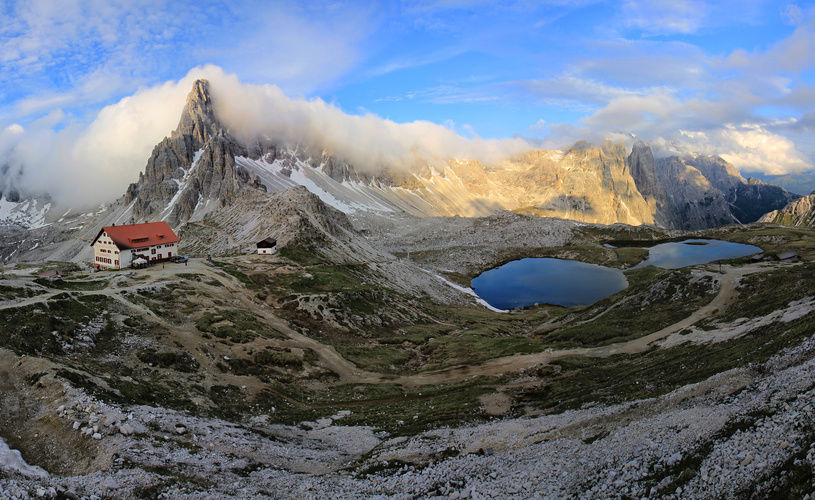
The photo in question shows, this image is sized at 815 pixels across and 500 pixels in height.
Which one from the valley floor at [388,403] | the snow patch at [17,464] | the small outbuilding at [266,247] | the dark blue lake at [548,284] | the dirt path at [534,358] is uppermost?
the small outbuilding at [266,247]

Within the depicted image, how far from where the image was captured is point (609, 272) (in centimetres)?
17975

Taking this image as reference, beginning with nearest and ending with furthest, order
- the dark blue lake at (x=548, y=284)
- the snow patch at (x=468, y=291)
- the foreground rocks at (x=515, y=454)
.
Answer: the foreground rocks at (x=515, y=454), the snow patch at (x=468, y=291), the dark blue lake at (x=548, y=284)

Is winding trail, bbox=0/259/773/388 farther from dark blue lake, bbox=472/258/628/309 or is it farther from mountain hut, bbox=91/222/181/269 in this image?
dark blue lake, bbox=472/258/628/309

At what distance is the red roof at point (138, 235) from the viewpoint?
8919 centimetres

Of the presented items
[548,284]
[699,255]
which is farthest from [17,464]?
[699,255]

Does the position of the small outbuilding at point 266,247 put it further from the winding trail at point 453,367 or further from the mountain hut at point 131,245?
the winding trail at point 453,367

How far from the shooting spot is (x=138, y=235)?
93.4 metres

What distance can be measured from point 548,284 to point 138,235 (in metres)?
138

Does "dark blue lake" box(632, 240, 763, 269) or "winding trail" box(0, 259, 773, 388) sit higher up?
"winding trail" box(0, 259, 773, 388)

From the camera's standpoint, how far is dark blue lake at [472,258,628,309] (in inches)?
5925

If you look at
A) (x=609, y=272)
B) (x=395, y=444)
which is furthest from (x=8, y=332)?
(x=609, y=272)

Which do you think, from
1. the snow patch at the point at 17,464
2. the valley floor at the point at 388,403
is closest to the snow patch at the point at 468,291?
the valley floor at the point at 388,403

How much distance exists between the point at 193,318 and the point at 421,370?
34.5 metres

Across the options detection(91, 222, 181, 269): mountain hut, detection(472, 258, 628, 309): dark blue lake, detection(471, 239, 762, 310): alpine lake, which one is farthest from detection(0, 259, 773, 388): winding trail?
detection(471, 239, 762, 310): alpine lake
